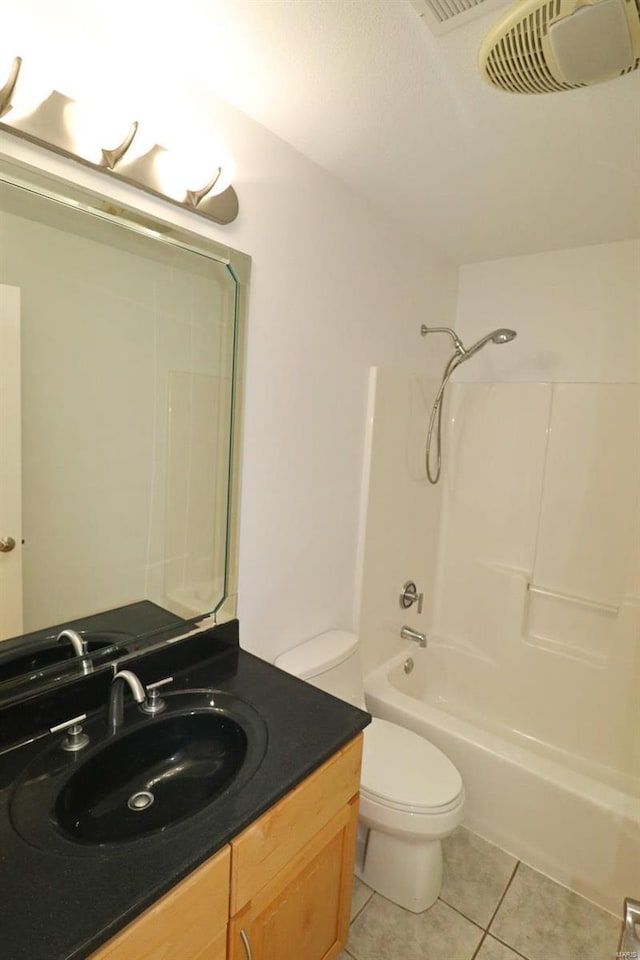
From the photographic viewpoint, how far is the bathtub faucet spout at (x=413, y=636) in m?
2.30

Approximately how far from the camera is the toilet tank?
171 centimetres

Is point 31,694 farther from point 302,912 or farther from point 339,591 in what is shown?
point 339,591

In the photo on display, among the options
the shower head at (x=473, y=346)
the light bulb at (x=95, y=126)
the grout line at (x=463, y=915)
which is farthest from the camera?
the shower head at (x=473, y=346)

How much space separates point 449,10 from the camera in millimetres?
988

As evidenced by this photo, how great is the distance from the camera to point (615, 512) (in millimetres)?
2170

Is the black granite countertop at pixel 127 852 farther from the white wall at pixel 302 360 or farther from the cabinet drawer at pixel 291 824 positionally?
the white wall at pixel 302 360

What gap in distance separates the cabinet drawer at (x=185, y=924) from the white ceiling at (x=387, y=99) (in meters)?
1.60

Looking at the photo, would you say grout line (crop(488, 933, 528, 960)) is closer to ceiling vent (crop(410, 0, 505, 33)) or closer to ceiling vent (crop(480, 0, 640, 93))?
ceiling vent (crop(480, 0, 640, 93))

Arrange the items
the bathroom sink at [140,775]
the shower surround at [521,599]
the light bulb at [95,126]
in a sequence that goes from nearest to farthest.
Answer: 1. the bathroom sink at [140,775]
2. the light bulb at [95,126]
3. the shower surround at [521,599]

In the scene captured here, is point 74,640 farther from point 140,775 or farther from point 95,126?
point 95,126

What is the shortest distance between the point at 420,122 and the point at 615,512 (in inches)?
68.6

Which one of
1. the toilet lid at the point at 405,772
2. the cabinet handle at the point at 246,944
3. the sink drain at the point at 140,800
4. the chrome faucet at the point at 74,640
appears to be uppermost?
the chrome faucet at the point at 74,640

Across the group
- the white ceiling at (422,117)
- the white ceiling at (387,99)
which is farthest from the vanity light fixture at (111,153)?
the white ceiling at (422,117)

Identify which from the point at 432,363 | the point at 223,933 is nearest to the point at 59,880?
the point at 223,933
